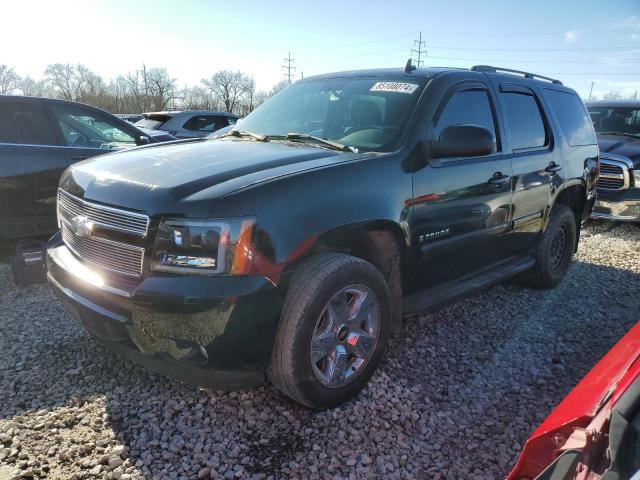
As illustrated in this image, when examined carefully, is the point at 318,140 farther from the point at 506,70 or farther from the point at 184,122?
the point at 184,122

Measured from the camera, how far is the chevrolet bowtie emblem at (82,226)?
8.39 feet

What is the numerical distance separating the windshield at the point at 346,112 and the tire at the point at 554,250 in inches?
86.2

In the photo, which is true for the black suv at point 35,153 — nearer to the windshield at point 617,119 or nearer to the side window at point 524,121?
the side window at point 524,121

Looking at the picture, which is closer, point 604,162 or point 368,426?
point 368,426

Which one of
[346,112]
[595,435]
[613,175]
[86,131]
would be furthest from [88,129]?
[613,175]

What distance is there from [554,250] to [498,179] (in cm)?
171

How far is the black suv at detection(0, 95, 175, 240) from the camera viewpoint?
4359 mm

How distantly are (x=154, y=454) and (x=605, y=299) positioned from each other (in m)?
4.27

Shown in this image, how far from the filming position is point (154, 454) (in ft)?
7.70

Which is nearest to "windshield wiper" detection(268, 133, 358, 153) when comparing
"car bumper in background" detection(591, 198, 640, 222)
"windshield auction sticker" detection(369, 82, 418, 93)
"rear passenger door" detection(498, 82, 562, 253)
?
"windshield auction sticker" detection(369, 82, 418, 93)

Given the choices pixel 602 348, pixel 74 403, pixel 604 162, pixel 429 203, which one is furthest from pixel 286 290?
pixel 604 162

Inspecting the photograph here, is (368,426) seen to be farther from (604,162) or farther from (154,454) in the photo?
(604,162)

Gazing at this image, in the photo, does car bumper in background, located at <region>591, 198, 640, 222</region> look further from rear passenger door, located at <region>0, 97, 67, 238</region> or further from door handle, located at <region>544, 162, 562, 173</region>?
rear passenger door, located at <region>0, 97, 67, 238</region>

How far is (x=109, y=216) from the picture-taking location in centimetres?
244
